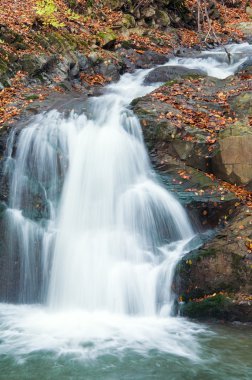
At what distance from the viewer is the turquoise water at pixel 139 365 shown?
4.32 meters

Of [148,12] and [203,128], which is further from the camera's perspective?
[148,12]

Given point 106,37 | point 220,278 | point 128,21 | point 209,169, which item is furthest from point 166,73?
point 220,278

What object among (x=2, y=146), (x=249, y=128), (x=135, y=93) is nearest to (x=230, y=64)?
(x=135, y=93)

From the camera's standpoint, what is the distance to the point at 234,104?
9008mm

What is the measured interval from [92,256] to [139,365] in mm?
2456

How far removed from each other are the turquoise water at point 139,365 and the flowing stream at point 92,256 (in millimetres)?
20

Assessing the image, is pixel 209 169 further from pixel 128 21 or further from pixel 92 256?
pixel 128 21

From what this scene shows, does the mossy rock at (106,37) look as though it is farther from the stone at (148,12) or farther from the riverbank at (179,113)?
the stone at (148,12)

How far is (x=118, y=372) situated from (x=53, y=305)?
222cm

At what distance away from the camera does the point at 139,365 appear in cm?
455

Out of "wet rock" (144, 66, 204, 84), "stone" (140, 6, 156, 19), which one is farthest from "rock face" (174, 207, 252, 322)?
"stone" (140, 6, 156, 19)

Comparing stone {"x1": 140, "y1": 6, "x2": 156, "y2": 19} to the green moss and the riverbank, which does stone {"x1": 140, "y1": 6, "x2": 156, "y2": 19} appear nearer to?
the riverbank

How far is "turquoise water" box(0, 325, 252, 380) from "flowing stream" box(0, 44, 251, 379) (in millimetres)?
20

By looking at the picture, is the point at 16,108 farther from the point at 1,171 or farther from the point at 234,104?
the point at 234,104
